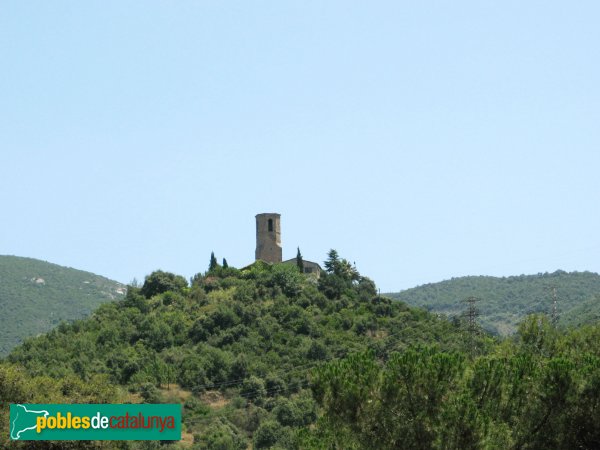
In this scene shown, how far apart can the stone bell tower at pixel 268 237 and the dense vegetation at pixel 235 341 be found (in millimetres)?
1626

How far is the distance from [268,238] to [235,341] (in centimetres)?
1534

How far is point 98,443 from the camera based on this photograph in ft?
139

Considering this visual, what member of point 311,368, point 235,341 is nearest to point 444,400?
point 311,368

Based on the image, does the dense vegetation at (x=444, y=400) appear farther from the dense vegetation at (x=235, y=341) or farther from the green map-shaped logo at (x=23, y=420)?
the dense vegetation at (x=235, y=341)

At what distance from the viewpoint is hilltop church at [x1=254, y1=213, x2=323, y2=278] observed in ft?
325

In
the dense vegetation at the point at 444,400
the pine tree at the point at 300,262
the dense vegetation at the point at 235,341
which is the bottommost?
the dense vegetation at the point at 444,400

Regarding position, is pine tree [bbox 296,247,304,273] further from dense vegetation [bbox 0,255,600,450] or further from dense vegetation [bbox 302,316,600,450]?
dense vegetation [bbox 302,316,600,450]


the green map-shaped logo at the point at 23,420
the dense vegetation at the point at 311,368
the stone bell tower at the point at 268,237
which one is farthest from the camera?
the stone bell tower at the point at 268,237

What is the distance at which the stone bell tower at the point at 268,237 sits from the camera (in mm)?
99125

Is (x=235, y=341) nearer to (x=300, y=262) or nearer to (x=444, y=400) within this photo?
(x=300, y=262)

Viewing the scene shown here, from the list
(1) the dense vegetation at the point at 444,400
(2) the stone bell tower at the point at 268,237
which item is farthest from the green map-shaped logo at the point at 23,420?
(2) the stone bell tower at the point at 268,237

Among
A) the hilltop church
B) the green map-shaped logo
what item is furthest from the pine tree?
the green map-shaped logo

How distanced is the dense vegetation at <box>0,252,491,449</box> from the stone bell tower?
1626mm

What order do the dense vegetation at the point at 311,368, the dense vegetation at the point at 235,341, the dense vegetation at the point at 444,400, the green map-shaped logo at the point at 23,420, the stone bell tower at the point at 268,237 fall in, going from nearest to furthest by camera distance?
the dense vegetation at the point at 444,400, the dense vegetation at the point at 311,368, the green map-shaped logo at the point at 23,420, the dense vegetation at the point at 235,341, the stone bell tower at the point at 268,237
